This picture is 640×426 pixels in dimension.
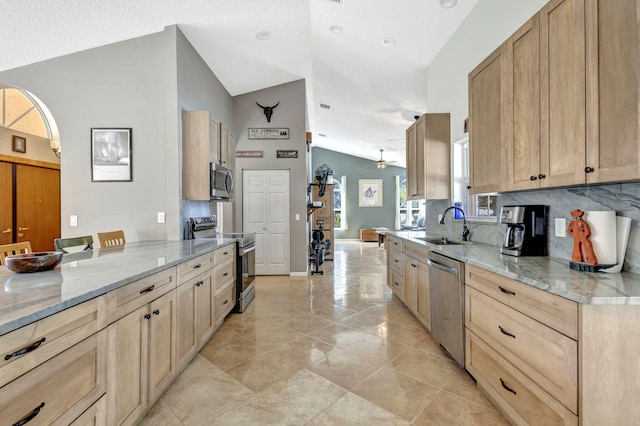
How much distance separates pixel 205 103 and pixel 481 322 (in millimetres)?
4011

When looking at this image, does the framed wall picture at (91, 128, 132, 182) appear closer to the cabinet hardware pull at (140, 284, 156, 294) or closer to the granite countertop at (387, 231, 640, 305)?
the cabinet hardware pull at (140, 284, 156, 294)

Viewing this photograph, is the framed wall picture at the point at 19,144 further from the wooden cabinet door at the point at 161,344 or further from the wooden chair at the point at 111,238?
the wooden cabinet door at the point at 161,344

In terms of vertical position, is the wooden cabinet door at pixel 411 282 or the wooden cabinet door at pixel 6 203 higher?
the wooden cabinet door at pixel 6 203

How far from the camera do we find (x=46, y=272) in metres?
1.60

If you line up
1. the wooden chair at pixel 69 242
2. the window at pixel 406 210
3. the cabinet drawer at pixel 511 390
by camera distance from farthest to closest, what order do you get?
the window at pixel 406 210
the wooden chair at pixel 69 242
the cabinet drawer at pixel 511 390

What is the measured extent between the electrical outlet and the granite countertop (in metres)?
0.16

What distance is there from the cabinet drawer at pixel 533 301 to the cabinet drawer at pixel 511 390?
0.33 metres

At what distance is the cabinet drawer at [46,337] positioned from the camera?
90 centimetres

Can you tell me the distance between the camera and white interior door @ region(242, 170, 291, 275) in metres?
5.61

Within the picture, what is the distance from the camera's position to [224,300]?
10.3 feet

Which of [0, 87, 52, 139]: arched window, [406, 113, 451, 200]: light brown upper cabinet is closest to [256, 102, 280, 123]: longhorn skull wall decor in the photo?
[406, 113, 451, 200]: light brown upper cabinet

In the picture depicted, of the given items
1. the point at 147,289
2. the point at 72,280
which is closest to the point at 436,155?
the point at 147,289

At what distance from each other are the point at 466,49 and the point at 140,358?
3.89 m

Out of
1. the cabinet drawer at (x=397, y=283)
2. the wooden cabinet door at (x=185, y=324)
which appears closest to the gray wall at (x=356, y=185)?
the cabinet drawer at (x=397, y=283)
